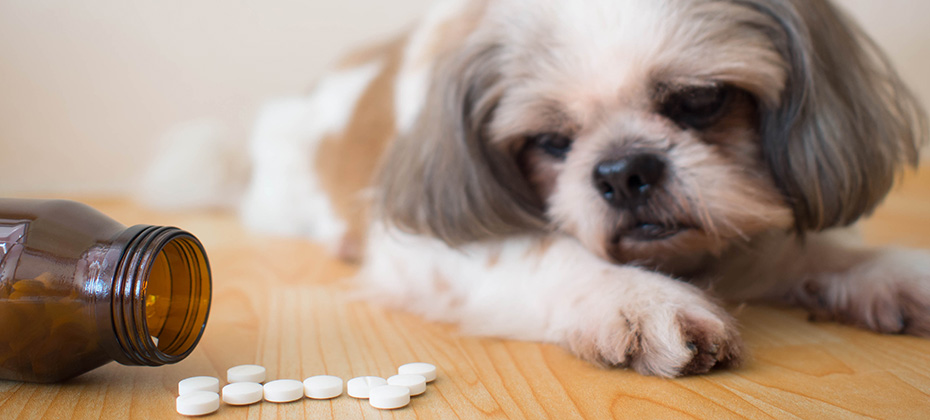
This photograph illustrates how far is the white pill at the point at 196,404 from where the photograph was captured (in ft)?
3.17

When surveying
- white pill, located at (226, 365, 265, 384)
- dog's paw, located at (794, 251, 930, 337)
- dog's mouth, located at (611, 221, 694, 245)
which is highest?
dog's mouth, located at (611, 221, 694, 245)

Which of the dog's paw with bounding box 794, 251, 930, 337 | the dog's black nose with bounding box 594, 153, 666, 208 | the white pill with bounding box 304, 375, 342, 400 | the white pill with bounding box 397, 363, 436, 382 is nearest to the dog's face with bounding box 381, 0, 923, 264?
the dog's black nose with bounding box 594, 153, 666, 208

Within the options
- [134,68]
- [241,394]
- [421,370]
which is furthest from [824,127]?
[134,68]

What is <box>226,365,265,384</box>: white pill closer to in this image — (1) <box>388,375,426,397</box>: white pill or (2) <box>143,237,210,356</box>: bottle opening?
(2) <box>143,237,210,356</box>: bottle opening

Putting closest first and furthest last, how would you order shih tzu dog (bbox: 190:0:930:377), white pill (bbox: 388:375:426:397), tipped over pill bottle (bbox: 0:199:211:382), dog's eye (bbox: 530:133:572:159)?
tipped over pill bottle (bbox: 0:199:211:382), white pill (bbox: 388:375:426:397), shih tzu dog (bbox: 190:0:930:377), dog's eye (bbox: 530:133:572:159)

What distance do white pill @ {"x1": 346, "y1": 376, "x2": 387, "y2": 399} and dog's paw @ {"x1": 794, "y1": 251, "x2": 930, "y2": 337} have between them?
0.96 m

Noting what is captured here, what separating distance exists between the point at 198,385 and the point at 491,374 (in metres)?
0.44

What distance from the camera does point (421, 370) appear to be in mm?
1117

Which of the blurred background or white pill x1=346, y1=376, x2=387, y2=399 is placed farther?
the blurred background

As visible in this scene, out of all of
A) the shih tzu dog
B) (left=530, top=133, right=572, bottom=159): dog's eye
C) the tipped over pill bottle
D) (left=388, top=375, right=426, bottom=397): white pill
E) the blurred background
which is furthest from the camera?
the blurred background

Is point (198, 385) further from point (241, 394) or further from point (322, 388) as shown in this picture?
point (322, 388)

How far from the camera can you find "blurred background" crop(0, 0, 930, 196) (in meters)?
4.20

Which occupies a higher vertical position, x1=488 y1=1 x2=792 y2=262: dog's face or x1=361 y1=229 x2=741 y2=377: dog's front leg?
x1=488 y1=1 x2=792 y2=262: dog's face

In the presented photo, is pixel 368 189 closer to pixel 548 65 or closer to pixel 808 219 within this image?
pixel 548 65
